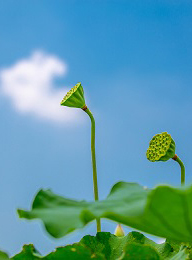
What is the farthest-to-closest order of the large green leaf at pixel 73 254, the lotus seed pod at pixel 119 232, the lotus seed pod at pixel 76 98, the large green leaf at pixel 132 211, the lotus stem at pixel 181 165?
1. the lotus seed pod at pixel 76 98
2. the lotus seed pod at pixel 119 232
3. the lotus stem at pixel 181 165
4. the large green leaf at pixel 73 254
5. the large green leaf at pixel 132 211

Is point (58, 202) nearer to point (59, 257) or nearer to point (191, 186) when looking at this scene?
point (59, 257)

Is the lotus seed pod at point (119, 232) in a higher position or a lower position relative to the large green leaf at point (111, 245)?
higher

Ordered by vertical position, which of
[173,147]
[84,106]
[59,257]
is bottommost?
[59,257]

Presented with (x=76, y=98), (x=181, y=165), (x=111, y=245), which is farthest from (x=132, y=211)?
(x=76, y=98)

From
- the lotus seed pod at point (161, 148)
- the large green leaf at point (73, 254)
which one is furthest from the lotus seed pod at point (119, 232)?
the large green leaf at point (73, 254)

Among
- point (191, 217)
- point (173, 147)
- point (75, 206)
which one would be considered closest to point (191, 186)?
point (191, 217)

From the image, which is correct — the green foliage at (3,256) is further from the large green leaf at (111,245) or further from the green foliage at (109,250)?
the large green leaf at (111,245)

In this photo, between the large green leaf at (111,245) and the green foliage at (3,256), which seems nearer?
the green foliage at (3,256)

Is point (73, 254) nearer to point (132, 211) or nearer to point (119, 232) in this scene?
point (132, 211)
